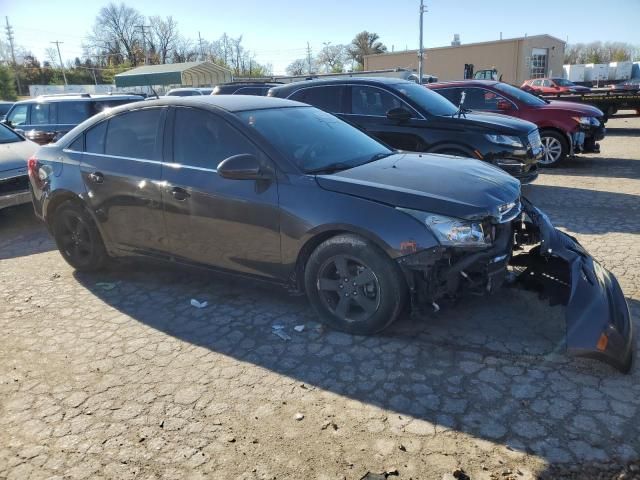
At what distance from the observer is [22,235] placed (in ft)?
23.1

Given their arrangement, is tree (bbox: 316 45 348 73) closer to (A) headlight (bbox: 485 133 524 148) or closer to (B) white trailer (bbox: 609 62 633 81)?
(B) white trailer (bbox: 609 62 633 81)

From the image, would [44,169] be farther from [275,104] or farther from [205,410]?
[205,410]

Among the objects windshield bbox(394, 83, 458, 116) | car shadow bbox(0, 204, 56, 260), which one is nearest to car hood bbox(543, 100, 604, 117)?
windshield bbox(394, 83, 458, 116)

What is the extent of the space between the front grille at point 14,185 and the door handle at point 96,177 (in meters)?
3.27

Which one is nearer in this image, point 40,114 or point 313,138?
point 313,138

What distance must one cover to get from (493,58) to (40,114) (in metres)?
46.2

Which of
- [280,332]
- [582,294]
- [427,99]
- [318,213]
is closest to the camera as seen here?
[582,294]

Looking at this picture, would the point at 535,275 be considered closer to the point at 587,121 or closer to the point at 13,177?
the point at 13,177

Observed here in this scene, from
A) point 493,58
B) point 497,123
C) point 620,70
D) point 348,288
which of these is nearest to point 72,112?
point 497,123

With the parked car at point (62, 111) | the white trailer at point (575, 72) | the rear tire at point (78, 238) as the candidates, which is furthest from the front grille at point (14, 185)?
the white trailer at point (575, 72)

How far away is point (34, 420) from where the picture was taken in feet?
9.66

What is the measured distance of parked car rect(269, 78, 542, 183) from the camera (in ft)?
23.7

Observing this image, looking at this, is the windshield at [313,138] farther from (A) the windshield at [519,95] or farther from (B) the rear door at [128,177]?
(A) the windshield at [519,95]

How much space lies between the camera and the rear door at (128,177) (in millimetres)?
4371
